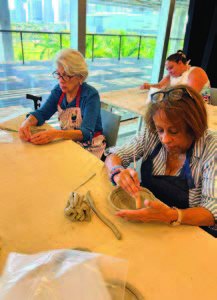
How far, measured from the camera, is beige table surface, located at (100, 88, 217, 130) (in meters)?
2.29

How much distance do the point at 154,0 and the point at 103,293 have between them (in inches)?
176

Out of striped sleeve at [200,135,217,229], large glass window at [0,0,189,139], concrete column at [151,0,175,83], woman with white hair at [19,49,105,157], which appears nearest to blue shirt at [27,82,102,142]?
woman with white hair at [19,49,105,157]

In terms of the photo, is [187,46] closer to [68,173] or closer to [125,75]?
[125,75]

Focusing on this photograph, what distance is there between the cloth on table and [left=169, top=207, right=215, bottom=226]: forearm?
31cm

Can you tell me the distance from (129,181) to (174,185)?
248 mm

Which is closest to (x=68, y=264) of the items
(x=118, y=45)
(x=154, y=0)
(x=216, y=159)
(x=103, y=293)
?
(x=103, y=293)

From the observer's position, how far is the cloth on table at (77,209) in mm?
835

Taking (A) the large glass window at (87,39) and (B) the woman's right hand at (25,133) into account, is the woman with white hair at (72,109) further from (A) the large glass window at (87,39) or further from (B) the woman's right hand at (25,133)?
(A) the large glass window at (87,39)

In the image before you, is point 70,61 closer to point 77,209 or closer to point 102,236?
point 77,209

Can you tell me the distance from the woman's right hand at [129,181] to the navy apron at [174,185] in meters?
0.20

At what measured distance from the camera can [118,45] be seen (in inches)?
158

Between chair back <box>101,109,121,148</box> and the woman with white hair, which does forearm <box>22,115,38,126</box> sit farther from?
chair back <box>101,109,121,148</box>

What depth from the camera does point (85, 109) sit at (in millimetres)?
1700

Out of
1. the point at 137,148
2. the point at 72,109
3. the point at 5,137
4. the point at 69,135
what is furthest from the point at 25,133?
the point at 137,148
